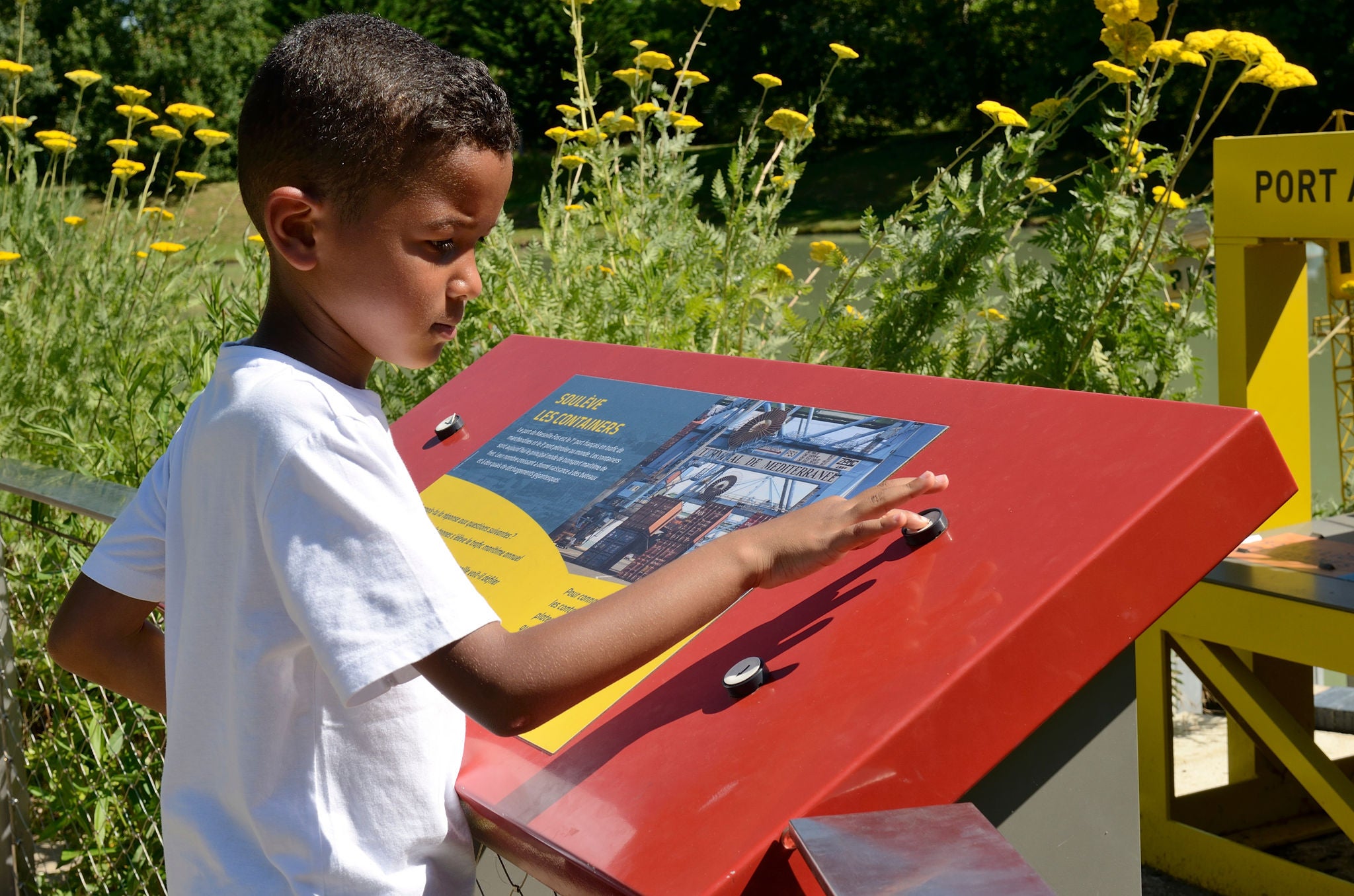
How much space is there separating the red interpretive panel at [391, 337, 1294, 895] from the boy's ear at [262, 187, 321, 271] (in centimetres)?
57

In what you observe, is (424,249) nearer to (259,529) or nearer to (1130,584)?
(259,529)

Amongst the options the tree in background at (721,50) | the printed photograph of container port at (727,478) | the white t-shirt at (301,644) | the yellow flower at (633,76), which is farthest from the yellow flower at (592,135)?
the tree in background at (721,50)

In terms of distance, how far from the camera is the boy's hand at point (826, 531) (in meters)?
1.18

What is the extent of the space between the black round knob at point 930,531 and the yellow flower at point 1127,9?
189 centimetres

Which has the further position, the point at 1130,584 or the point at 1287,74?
the point at 1287,74

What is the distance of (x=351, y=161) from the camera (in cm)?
115

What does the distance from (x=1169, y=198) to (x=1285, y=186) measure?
0.27m

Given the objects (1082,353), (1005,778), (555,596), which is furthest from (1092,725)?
(1082,353)

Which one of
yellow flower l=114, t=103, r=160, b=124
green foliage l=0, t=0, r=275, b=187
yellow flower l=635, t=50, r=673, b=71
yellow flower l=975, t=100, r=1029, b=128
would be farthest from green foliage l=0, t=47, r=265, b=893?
green foliage l=0, t=0, r=275, b=187

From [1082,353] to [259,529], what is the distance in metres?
2.39

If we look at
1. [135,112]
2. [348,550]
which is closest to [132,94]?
[135,112]

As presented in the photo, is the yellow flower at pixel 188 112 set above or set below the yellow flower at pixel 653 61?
below

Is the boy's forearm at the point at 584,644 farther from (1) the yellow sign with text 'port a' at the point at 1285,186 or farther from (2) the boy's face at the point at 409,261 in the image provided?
(1) the yellow sign with text 'port a' at the point at 1285,186

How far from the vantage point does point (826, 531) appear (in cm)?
119
